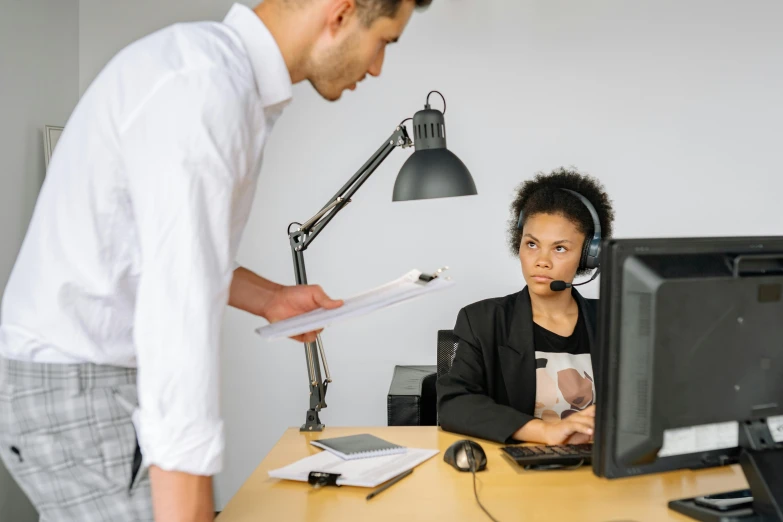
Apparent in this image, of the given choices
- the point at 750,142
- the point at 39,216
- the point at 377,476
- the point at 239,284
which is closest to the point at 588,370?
the point at 377,476

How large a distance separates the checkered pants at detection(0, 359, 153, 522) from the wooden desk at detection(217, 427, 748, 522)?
1.12ft

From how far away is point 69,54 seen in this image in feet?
11.1

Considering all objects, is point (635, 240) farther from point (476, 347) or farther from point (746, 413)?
point (476, 347)

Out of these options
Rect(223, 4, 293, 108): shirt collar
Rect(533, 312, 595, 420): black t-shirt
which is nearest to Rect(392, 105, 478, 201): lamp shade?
Rect(533, 312, 595, 420): black t-shirt

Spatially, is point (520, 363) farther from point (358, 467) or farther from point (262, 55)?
point (262, 55)

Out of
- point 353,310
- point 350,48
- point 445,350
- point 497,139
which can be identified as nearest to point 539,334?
point 445,350

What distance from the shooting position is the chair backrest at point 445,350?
2488 mm

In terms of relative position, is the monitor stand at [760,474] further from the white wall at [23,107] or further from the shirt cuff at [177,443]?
the white wall at [23,107]

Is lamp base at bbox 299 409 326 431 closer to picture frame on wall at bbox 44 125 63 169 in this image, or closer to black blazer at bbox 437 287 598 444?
black blazer at bbox 437 287 598 444

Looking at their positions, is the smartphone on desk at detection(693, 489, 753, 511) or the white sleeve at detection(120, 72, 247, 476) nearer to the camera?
the white sleeve at detection(120, 72, 247, 476)

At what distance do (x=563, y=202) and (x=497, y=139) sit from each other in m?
1.13

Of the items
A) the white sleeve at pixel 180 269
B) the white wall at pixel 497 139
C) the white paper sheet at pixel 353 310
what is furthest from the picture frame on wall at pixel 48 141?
the white sleeve at pixel 180 269

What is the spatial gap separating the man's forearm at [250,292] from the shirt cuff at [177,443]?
0.59m

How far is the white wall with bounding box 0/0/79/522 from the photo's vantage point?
286 cm
